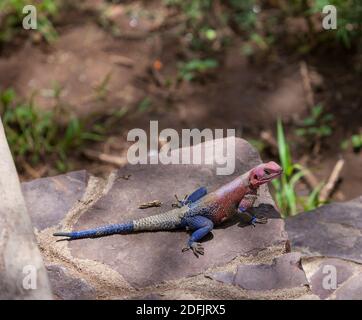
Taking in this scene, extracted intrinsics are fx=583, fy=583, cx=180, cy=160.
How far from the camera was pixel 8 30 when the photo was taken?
8.41 meters

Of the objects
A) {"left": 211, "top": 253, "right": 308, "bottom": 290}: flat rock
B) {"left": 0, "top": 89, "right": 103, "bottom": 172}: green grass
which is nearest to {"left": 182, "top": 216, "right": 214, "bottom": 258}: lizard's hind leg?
{"left": 211, "top": 253, "right": 308, "bottom": 290}: flat rock

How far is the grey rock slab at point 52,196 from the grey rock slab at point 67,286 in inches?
20.2

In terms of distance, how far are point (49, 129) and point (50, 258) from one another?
340 centimetres

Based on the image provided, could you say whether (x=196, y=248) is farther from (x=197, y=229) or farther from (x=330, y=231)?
(x=330, y=231)

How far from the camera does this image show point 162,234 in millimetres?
4113

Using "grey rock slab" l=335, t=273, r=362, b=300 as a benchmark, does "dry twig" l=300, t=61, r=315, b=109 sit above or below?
above

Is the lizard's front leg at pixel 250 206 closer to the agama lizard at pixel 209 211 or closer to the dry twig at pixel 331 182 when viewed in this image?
the agama lizard at pixel 209 211

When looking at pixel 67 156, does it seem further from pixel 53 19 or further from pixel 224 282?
pixel 224 282

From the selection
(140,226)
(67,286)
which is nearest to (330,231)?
(140,226)

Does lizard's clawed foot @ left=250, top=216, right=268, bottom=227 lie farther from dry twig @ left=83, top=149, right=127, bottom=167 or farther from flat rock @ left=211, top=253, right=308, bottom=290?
dry twig @ left=83, top=149, right=127, bottom=167

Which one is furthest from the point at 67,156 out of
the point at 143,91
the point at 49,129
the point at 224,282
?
the point at 224,282

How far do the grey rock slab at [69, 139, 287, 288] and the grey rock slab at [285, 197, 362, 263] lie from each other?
499mm

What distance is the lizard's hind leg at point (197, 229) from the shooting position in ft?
12.8

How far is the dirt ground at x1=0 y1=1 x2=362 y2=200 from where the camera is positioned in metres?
7.21
